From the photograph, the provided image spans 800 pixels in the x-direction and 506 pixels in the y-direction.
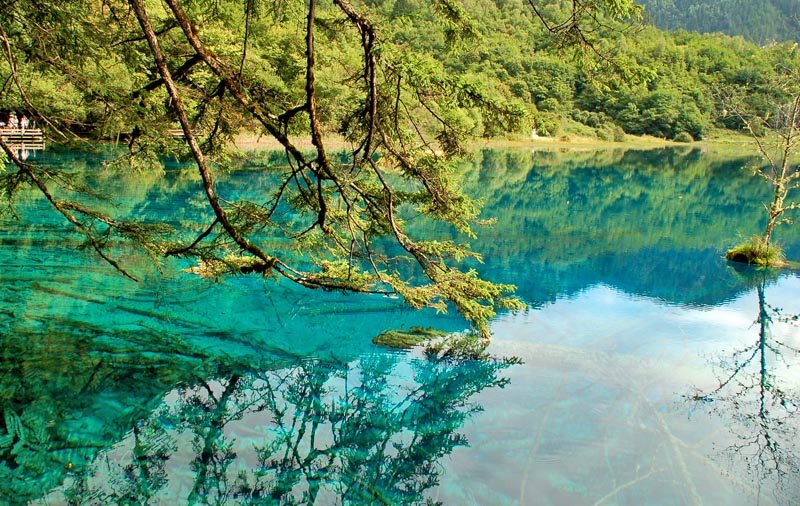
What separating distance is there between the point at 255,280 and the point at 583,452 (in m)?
6.92

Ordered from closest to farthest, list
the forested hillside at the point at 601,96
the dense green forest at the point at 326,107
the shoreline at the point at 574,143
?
the dense green forest at the point at 326,107
the shoreline at the point at 574,143
the forested hillside at the point at 601,96

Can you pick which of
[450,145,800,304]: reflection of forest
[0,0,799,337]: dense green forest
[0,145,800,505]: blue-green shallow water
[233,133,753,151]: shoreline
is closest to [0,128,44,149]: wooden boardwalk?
[233,133,753,151]: shoreline

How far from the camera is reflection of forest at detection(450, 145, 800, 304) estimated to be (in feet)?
46.1

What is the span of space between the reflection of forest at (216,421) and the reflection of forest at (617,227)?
16.7 feet

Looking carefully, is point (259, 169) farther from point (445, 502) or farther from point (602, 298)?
point (445, 502)

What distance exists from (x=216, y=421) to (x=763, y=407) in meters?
6.41

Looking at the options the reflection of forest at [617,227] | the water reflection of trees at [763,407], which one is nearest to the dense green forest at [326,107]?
the water reflection of trees at [763,407]

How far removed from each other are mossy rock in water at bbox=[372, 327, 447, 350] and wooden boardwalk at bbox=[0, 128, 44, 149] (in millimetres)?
24911

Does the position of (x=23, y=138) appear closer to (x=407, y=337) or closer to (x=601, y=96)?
(x=407, y=337)

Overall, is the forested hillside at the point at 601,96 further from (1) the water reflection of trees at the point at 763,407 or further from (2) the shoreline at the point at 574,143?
(1) the water reflection of trees at the point at 763,407

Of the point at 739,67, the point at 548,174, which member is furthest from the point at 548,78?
the point at 548,174

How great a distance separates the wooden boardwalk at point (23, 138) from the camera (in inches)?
1128

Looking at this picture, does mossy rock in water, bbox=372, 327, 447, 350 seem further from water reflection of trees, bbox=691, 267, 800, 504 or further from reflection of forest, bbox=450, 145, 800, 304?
water reflection of trees, bbox=691, 267, 800, 504

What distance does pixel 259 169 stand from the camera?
1128 inches
